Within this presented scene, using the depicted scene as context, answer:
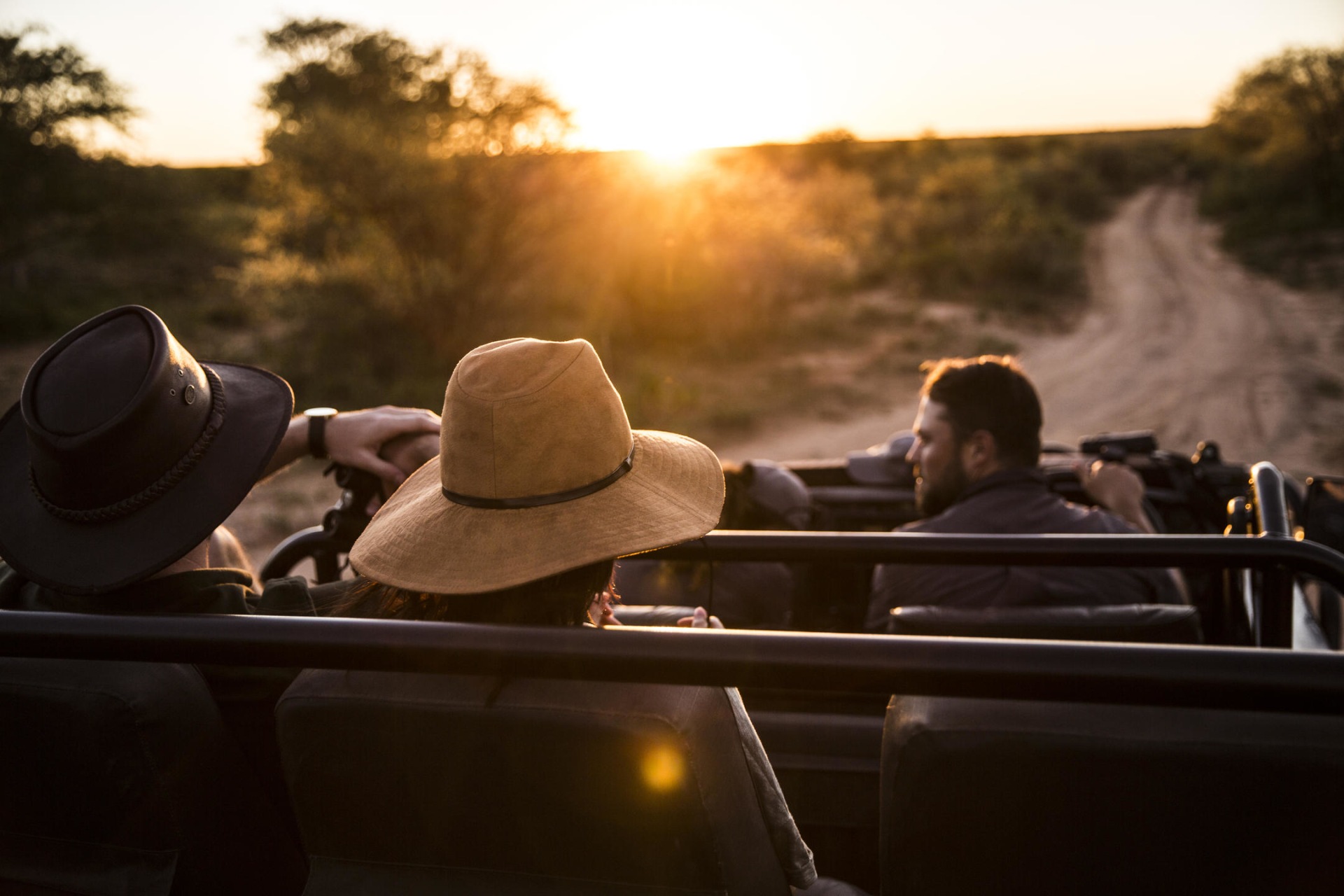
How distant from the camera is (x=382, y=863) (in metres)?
1.17

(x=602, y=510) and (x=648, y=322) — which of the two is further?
(x=648, y=322)

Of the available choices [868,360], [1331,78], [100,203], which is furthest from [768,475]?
[1331,78]

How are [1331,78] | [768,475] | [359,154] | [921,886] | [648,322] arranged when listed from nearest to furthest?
[921,886]
[768,475]
[359,154]
[648,322]
[1331,78]

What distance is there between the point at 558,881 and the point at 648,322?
13049mm

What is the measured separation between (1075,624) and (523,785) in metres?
1.26

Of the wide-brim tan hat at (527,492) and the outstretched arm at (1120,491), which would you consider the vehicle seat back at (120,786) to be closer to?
the wide-brim tan hat at (527,492)

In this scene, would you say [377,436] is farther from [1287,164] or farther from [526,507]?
[1287,164]

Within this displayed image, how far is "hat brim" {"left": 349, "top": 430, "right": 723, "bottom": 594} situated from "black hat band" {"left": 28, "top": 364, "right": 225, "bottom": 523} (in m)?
0.36

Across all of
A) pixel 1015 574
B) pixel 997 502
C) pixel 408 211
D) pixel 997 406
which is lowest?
pixel 1015 574

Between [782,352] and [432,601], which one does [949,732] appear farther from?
[782,352]

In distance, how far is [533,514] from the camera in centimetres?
122

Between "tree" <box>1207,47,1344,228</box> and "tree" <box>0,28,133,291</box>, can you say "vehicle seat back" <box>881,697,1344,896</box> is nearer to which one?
"tree" <box>0,28,133,291</box>

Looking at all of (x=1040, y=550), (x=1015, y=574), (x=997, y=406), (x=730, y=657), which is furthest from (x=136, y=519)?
(x=997, y=406)

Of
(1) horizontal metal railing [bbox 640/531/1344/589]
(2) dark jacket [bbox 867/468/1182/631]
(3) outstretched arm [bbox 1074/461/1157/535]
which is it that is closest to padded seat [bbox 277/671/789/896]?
(1) horizontal metal railing [bbox 640/531/1344/589]
